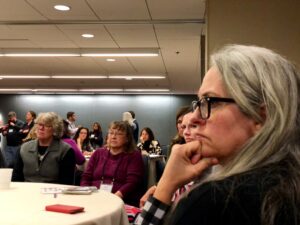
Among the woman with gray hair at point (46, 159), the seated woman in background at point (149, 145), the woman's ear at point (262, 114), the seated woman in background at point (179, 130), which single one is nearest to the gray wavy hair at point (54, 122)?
the woman with gray hair at point (46, 159)

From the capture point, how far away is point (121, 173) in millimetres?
3990

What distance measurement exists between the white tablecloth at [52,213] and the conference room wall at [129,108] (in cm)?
1279

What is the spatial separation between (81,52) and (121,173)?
468cm

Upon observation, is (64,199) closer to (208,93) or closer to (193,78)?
(208,93)

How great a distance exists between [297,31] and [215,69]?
13.2ft

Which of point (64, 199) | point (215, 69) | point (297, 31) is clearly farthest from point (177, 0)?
point (215, 69)

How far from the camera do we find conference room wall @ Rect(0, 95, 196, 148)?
51.3 feet

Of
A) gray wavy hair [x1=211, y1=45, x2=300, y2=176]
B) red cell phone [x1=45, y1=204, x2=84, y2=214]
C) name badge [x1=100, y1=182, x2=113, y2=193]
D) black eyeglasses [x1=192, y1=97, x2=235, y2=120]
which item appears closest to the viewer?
gray wavy hair [x1=211, y1=45, x2=300, y2=176]

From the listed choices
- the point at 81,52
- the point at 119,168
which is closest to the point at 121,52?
the point at 81,52

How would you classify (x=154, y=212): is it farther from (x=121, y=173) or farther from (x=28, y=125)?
(x=28, y=125)

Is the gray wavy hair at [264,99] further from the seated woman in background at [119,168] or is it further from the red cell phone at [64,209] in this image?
the seated woman in background at [119,168]

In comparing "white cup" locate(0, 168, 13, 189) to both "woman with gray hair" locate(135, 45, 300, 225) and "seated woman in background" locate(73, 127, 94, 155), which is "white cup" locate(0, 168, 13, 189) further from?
"seated woman in background" locate(73, 127, 94, 155)

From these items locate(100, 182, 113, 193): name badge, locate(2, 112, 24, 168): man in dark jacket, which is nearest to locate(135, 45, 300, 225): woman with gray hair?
locate(100, 182, 113, 193): name badge

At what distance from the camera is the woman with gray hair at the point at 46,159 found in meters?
3.87
